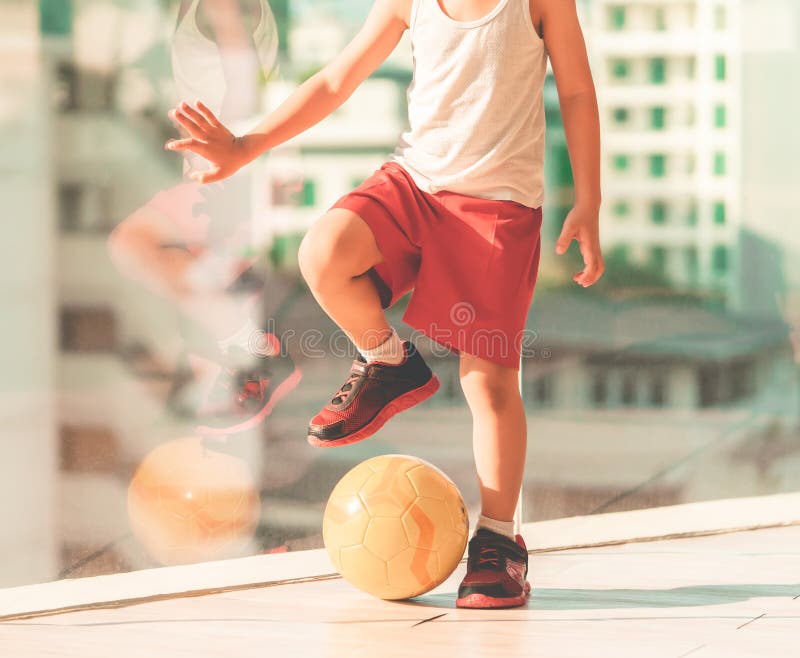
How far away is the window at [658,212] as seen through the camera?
295 centimetres

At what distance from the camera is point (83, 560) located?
85.7 inches

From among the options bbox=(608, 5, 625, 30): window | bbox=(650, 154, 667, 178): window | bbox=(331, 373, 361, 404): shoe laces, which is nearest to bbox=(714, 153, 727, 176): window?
bbox=(650, 154, 667, 178): window

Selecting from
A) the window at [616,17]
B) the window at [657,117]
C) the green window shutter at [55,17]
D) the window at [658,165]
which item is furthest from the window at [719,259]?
the green window shutter at [55,17]

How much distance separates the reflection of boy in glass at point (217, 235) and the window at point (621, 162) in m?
0.97

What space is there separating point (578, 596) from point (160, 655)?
74 cm

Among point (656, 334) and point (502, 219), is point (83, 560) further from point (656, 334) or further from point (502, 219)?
point (656, 334)

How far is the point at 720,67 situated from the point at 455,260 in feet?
4.65

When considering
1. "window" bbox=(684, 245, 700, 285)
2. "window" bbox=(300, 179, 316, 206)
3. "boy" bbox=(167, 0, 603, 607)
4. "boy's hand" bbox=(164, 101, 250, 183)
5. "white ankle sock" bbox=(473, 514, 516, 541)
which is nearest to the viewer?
"boy's hand" bbox=(164, 101, 250, 183)

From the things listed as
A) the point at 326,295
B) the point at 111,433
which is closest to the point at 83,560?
the point at 111,433

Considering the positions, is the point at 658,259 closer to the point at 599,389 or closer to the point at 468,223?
the point at 599,389

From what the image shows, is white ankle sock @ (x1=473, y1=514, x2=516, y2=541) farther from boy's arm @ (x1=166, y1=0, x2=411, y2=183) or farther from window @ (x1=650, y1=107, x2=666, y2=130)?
window @ (x1=650, y1=107, x2=666, y2=130)

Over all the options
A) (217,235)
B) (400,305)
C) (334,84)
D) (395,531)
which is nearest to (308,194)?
(217,235)

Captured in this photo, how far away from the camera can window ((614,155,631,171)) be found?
2926mm

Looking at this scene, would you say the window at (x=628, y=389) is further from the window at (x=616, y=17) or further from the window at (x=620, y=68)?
the window at (x=616, y=17)
